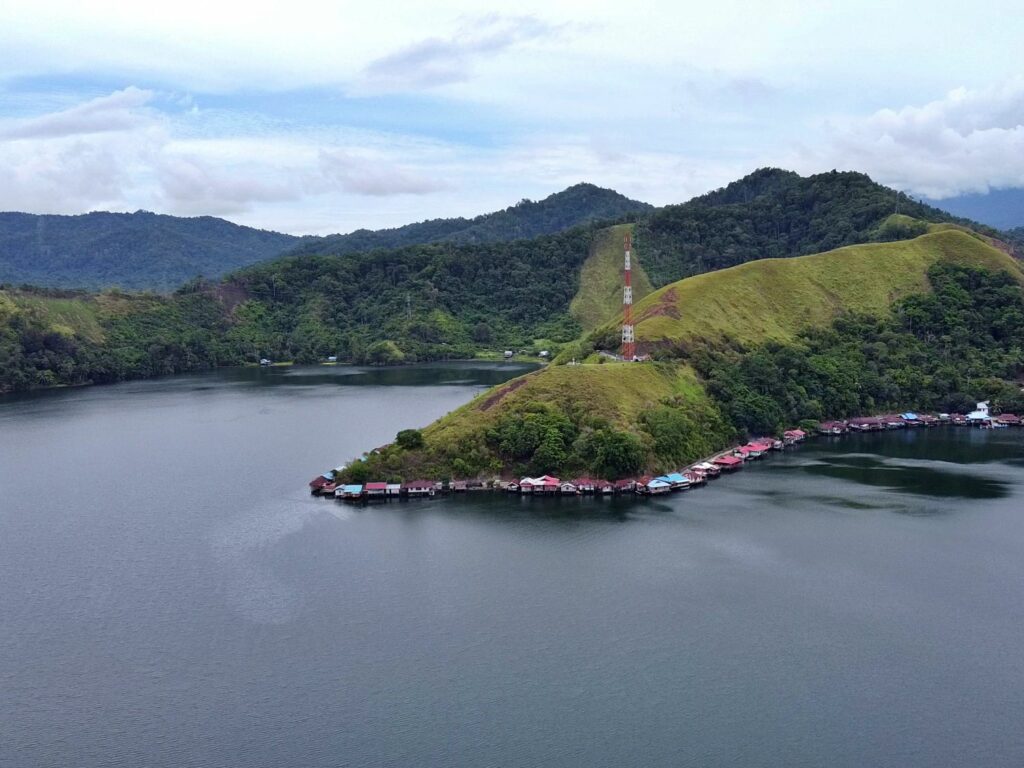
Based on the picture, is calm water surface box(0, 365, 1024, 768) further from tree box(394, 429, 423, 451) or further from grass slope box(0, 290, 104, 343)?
grass slope box(0, 290, 104, 343)

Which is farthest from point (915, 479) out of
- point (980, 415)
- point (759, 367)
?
point (980, 415)

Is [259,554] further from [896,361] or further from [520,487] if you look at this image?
[896,361]

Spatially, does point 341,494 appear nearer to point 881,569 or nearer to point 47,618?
point 47,618

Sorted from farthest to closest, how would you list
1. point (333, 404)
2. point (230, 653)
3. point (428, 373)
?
point (428, 373)
point (333, 404)
point (230, 653)

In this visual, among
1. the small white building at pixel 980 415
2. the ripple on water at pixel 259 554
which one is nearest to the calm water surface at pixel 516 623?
the ripple on water at pixel 259 554

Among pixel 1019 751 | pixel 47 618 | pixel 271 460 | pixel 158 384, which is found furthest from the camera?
→ pixel 158 384

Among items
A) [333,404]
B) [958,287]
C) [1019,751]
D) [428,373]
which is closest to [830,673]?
[1019,751]
